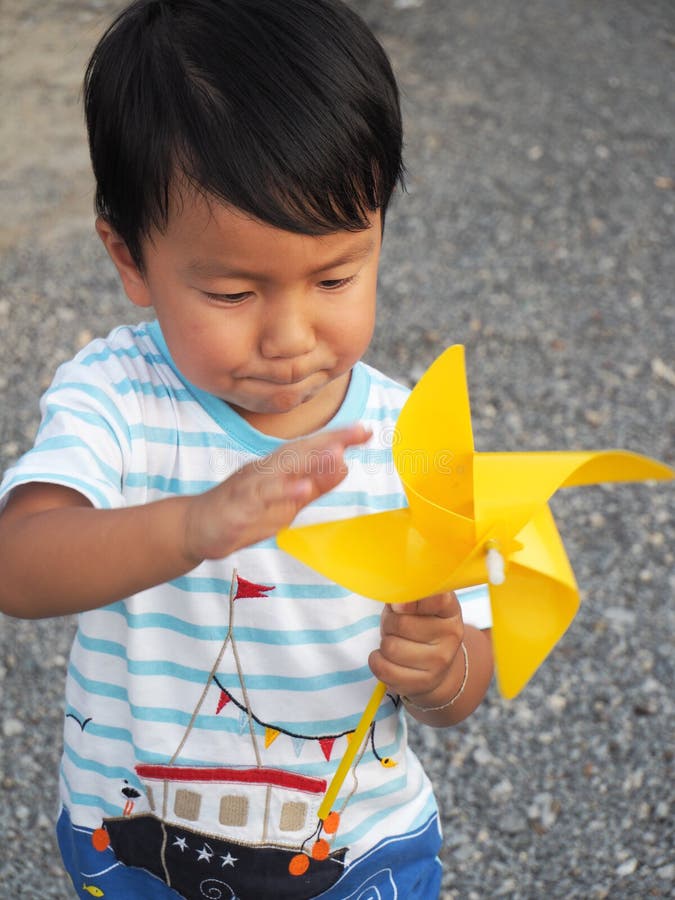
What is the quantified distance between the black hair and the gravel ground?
1.63 metres

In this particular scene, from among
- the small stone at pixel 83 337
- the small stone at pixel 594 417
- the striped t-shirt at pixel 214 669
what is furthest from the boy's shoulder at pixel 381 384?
the small stone at pixel 83 337

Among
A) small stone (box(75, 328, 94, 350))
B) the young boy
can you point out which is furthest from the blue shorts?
small stone (box(75, 328, 94, 350))

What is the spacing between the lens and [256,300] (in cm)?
116

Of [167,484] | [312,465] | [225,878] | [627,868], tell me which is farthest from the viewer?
[627,868]

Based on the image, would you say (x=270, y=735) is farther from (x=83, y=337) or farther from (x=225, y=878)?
(x=83, y=337)

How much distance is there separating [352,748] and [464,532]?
0.33m

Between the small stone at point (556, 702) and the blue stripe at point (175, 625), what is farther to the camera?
the small stone at point (556, 702)

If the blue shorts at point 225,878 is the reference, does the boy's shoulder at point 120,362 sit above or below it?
above

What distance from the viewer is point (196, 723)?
4.63ft

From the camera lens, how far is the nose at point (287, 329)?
1156 mm

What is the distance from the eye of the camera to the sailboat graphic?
143cm

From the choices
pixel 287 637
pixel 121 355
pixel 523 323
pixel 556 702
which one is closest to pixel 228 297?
pixel 121 355

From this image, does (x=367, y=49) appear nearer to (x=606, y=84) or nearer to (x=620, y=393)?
(x=620, y=393)

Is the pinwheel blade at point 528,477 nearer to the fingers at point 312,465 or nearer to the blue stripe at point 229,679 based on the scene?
the fingers at point 312,465
